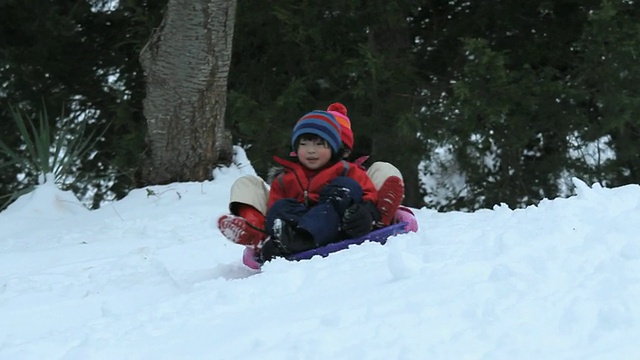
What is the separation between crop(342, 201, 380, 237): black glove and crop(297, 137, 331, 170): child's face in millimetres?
401

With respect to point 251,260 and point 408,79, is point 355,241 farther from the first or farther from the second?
point 408,79

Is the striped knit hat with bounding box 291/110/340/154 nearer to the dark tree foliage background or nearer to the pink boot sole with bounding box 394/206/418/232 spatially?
the pink boot sole with bounding box 394/206/418/232

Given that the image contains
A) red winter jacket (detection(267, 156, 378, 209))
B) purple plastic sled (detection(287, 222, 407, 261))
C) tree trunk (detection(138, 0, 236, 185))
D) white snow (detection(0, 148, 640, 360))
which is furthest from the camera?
tree trunk (detection(138, 0, 236, 185))

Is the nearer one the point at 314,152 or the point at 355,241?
the point at 355,241

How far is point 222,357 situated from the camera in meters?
2.37

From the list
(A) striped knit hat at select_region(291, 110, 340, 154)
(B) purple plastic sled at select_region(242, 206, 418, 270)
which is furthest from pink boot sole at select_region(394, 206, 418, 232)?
(A) striped knit hat at select_region(291, 110, 340, 154)

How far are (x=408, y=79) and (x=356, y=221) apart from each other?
4448 mm

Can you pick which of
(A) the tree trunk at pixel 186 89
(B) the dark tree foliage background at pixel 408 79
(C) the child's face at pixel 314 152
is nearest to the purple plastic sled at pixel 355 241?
(C) the child's face at pixel 314 152

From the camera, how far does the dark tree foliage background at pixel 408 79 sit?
7484mm

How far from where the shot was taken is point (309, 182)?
4.26m

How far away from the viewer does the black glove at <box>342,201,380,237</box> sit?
3.93 m

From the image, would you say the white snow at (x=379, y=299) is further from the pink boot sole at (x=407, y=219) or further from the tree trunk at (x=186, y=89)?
the tree trunk at (x=186, y=89)

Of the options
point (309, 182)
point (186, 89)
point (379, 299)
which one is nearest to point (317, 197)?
point (309, 182)

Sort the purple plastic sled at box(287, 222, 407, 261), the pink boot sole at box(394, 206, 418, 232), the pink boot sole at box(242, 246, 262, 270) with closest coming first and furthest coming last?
the purple plastic sled at box(287, 222, 407, 261) < the pink boot sole at box(242, 246, 262, 270) < the pink boot sole at box(394, 206, 418, 232)
